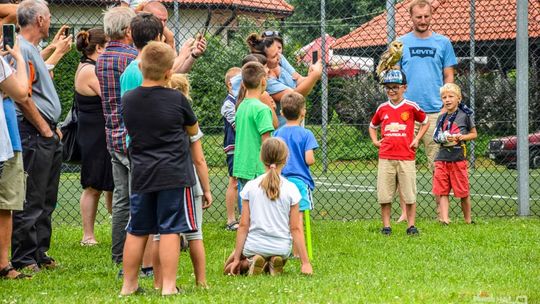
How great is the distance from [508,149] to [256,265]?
10313mm

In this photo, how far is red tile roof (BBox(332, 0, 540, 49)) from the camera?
13.2 meters

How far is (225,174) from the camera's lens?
573 inches

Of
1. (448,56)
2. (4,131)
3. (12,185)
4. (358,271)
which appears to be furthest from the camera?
(448,56)

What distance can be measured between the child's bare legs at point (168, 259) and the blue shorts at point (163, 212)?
5 cm

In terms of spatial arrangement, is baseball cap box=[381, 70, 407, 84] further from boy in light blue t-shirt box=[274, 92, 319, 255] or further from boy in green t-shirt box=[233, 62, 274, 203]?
boy in green t-shirt box=[233, 62, 274, 203]

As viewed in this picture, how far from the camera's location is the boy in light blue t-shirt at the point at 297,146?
759 centimetres

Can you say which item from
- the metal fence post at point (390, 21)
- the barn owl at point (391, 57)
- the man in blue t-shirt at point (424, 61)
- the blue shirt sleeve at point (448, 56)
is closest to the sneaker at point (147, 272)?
the barn owl at point (391, 57)

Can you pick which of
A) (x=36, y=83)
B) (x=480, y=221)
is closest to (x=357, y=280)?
(x=36, y=83)

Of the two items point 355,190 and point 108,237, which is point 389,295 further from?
point 355,190

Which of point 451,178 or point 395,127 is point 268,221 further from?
point 451,178

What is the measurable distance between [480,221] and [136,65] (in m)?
4.83

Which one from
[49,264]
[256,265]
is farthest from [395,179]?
[49,264]

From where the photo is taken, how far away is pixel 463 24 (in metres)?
16.2

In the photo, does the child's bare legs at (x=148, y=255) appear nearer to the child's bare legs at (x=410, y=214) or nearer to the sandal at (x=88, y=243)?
the sandal at (x=88, y=243)
